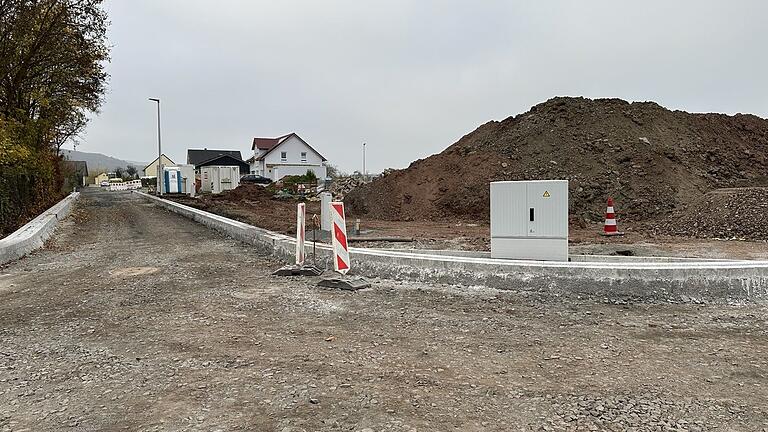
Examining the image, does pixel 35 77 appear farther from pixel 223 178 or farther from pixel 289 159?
pixel 289 159

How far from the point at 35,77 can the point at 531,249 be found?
20111 mm

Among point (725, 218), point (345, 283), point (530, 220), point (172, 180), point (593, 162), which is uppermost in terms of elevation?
point (172, 180)

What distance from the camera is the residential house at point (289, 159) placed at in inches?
2810

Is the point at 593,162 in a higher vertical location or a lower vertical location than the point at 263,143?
lower

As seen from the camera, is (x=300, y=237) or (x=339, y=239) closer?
(x=339, y=239)

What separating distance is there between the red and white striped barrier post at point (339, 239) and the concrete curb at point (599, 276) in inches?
18.2

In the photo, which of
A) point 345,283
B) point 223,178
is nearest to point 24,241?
point 345,283

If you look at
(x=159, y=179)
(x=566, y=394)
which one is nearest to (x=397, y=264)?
(x=566, y=394)

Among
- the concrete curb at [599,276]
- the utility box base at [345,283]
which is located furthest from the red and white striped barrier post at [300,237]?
the concrete curb at [599,276]

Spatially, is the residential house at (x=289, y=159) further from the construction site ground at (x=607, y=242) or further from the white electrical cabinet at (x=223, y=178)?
the construction site ground at (x=607, y=242)

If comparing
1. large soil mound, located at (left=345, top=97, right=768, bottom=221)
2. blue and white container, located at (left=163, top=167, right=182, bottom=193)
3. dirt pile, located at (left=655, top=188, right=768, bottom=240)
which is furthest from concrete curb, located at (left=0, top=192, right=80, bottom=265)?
blue and white container, located at (left=163, top=167, right=182, bottom=193)

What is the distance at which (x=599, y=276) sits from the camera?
6.11m

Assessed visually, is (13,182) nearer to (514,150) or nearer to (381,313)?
(381,313)

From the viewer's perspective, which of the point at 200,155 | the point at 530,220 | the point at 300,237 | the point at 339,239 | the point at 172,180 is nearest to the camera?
the point at 339,239
